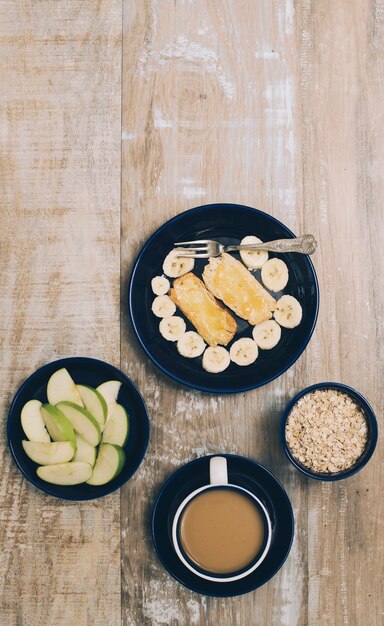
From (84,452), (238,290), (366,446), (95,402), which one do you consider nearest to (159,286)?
(238,290)

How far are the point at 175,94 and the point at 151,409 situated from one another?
27.1 inches

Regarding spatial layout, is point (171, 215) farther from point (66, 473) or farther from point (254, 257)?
point (66, 473)

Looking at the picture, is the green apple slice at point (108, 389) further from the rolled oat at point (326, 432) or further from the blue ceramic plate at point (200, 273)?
the rolled oat at point (326, 432)

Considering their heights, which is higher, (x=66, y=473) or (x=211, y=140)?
(x=211, y=140)

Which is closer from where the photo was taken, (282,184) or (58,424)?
(58,424)

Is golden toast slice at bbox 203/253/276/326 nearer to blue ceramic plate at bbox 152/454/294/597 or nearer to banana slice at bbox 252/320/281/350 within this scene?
banana slice at bbox 252/320/281/350

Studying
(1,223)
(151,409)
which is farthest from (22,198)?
(151,409)

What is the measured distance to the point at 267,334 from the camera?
1.28 meters

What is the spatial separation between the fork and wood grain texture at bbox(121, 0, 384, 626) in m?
Result: 0.09

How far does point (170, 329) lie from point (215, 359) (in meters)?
0.11

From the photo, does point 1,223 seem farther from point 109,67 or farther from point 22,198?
point 109,67

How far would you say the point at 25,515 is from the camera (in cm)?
131

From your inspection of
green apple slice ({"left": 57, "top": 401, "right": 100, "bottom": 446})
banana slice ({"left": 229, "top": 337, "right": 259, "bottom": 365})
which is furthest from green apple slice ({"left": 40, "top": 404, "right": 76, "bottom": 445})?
banana slice ({"left": 229, "top": 337, "right": 259, "bottom": 365})

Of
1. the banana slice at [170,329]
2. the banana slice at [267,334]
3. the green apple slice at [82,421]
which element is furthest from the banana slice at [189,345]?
the green apple slice at [82,421]
